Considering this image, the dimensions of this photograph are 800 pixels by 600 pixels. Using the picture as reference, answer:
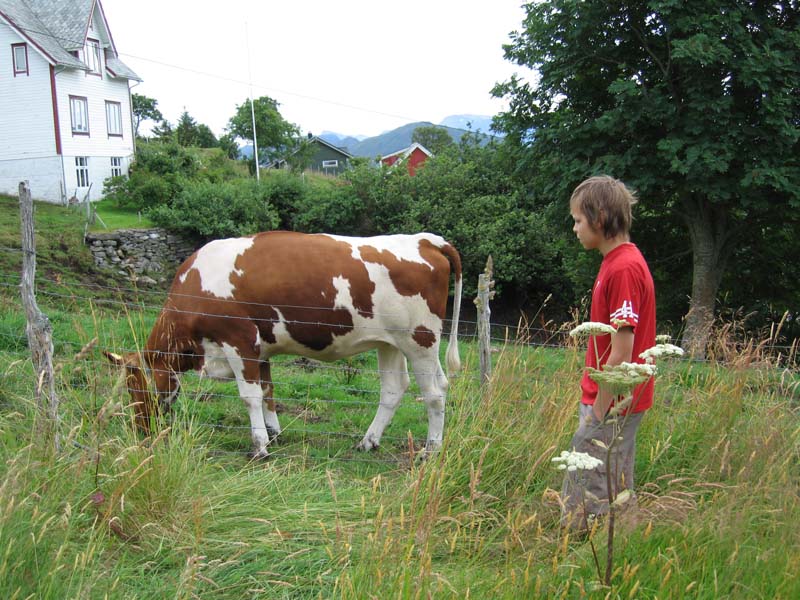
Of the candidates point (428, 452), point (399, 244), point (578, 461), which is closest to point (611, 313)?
point (578, 461)

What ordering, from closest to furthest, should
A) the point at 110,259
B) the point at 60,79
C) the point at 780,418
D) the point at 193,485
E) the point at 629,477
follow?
the point at 629,477, the point at 193,485, the point at 780,418, the point at 110,259, the point at 60,79

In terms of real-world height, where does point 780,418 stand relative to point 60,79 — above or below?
below

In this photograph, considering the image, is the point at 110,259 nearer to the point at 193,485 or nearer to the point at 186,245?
the point at 186,245

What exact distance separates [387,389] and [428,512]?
131 inches

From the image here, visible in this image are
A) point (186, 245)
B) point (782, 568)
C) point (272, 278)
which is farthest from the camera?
point (186, 245)

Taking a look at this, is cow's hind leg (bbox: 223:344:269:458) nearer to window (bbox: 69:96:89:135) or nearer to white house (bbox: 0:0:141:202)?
white house (bbox: 0:0:141:202)

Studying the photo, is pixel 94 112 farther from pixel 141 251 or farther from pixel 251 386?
pixel 251 386

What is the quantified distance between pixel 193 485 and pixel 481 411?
1.79 metres

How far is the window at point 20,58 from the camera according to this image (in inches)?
1038

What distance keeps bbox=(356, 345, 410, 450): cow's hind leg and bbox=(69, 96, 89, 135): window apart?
26.4 meters

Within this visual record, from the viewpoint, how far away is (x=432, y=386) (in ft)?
18.4

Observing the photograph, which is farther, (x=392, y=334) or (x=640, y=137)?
(x=640, y=137)

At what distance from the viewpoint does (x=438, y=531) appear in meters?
3.19

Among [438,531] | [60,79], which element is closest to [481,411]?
[438,531]
